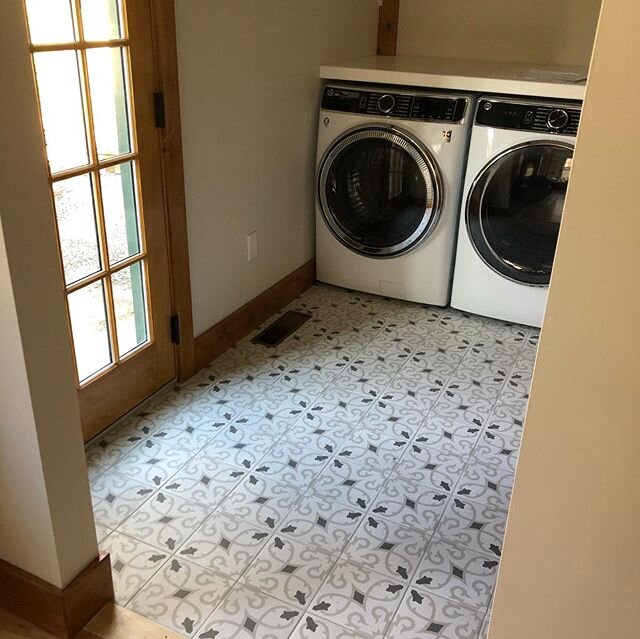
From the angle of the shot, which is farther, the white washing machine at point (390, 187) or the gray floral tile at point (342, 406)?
the white washing machine at point (390, 187)

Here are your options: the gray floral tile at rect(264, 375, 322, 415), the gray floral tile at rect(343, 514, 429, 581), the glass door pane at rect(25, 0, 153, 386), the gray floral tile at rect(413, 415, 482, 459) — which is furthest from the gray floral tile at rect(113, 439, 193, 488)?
the gray floral tile at rect(413, 415, 482, 459)

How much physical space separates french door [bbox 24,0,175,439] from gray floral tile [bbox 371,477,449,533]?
91 centimetres

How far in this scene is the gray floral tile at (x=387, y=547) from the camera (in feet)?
5.82

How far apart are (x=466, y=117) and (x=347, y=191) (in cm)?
63

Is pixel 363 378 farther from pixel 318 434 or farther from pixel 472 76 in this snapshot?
pixel 472 76

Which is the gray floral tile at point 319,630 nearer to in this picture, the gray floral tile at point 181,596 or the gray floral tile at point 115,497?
the gray floral tile at point 181,596

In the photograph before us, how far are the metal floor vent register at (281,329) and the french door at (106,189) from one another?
0.55 m

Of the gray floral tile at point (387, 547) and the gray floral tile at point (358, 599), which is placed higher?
the gray floral tile at point (387, 547)

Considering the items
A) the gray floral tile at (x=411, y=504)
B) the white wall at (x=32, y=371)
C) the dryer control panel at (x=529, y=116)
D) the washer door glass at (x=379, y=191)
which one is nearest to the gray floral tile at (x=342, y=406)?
the gray floral tile at (x=411, y=504)

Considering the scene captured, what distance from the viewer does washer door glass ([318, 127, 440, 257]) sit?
296 cm

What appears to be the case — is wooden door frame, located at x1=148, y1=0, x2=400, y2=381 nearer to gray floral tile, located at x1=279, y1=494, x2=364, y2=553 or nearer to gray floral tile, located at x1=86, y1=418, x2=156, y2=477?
gray floral tile, located at x1=86, y1=418, x2=156, y2=477

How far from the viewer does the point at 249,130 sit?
105 inches

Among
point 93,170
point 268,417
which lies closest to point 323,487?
point 268,417

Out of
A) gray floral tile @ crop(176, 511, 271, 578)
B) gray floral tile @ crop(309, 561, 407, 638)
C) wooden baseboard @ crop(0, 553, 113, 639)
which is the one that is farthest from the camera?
gray floral tile @ crop(176, 511, 271, 578)
